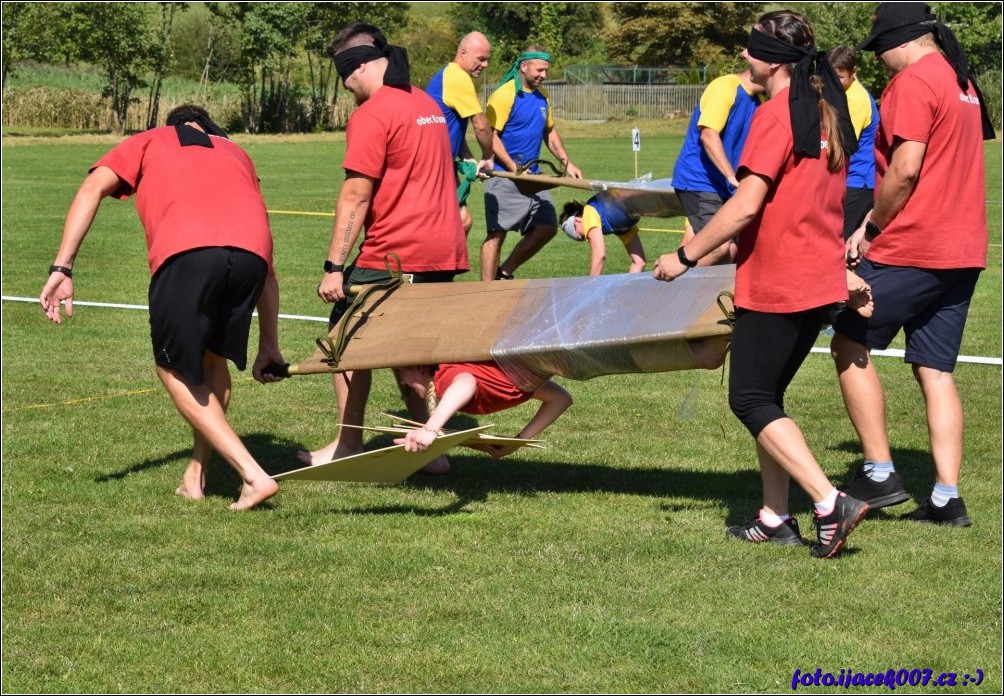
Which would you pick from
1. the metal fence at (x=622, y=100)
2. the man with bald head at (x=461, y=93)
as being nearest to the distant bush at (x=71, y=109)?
the metal fence at (x=622, y=100)

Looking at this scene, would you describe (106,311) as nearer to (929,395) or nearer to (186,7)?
(929,395)

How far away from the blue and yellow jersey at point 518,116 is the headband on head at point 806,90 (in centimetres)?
643

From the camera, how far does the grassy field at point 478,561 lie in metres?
4.49

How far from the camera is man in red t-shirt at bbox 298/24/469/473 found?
6.51m

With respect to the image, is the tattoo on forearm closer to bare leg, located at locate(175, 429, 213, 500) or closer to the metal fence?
bare leg, located at locate(175, 429, 213, 500)

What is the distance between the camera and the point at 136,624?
4805 mm

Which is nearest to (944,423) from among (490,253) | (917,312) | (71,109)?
(917,312)

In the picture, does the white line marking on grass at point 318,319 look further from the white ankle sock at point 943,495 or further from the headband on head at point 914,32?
the headband on head at point 914,32

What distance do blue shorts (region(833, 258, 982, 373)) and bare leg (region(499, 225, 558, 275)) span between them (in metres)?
5.94

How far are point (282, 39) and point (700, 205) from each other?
143 feet

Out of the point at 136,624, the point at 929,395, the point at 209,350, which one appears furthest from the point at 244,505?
the point at 929,395

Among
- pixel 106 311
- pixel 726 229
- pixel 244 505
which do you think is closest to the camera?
pixel 726 229

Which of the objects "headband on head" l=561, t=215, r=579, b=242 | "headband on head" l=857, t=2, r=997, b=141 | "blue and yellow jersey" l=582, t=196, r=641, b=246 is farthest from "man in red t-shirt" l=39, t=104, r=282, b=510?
"headband on head" l=561, t=215, r=579, b=242

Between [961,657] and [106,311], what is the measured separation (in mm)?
8598
